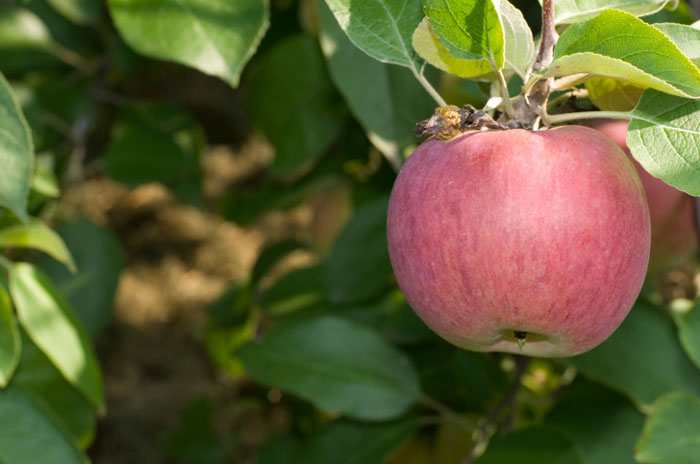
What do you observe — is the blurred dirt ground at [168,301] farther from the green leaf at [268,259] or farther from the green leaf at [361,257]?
the green leaf at [361,257]

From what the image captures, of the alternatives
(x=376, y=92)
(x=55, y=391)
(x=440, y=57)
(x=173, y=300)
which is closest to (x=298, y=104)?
(x=376, y=92)

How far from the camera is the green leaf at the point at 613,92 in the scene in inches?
20.0

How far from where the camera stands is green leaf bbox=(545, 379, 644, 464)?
0.79 metres

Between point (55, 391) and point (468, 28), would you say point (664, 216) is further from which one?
point (55, 391)

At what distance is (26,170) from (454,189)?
32 centimetres

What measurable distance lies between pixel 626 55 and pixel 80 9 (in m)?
0.79

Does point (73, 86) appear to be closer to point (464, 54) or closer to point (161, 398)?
point (161, 398)

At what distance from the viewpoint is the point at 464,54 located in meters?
0.46

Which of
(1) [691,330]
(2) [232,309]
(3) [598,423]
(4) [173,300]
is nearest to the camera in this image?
(1) [691,330]

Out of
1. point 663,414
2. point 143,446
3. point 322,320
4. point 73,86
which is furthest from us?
point 143,446

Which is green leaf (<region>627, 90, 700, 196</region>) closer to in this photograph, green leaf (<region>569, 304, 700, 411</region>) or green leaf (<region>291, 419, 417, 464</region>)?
green leaf (<region>569, 304, 700, 411</region>)

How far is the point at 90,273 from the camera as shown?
110 cm

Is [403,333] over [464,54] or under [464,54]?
under

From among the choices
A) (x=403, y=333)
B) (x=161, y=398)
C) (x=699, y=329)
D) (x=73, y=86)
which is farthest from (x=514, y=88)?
(x=161, y=398)
